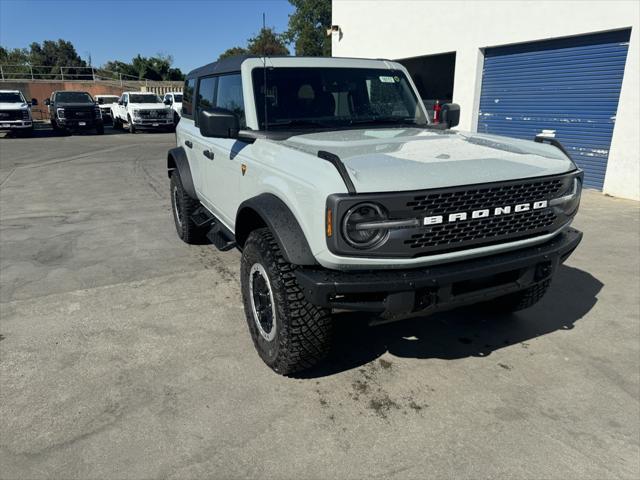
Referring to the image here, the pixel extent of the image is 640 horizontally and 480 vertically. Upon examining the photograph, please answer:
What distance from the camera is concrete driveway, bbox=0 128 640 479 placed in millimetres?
2279

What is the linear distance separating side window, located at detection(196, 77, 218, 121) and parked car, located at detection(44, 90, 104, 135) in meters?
18.3

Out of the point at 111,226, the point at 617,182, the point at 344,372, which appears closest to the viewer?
the point at 344,372

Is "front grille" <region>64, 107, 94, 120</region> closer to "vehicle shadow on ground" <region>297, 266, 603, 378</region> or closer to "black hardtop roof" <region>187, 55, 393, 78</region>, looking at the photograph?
"black hardtop roof" <region>187, 55, 393, 78</region>

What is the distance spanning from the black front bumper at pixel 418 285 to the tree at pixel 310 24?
51.9m

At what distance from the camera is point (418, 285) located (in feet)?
7.72

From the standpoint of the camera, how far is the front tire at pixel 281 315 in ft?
8.57

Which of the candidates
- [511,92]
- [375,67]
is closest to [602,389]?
[375,67]

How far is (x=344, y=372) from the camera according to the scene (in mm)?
3018

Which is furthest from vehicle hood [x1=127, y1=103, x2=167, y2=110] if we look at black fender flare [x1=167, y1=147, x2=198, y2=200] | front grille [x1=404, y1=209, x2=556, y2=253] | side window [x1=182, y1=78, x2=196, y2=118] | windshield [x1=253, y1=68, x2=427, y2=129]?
front grille [x1=404, y1=209, x2=556, y2=253]

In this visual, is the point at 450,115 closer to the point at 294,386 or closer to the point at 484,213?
the point at 484,213

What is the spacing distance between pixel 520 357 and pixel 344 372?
121cm

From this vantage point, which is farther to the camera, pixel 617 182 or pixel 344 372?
pixel 617 182

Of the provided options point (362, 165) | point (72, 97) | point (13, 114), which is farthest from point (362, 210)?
point (72, 97)

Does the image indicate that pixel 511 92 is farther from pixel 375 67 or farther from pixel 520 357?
pixel 520 357
